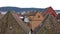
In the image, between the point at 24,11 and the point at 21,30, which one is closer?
the point at 21,30

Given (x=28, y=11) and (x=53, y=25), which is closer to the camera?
(x=53, y=25)

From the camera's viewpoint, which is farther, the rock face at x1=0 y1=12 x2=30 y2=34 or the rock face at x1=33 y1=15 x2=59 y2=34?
the rock face at x1=0 y1=12 x2=30 y2=34

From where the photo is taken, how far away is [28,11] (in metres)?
26.9

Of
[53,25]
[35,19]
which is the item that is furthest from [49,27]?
[35,19]

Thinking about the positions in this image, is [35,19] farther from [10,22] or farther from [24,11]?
[10,22]

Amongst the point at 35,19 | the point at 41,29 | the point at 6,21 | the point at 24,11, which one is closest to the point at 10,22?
the point at 6,21

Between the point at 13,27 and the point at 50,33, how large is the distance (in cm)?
204

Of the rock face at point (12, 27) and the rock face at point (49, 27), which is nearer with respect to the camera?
the rock face at point (49, 27)

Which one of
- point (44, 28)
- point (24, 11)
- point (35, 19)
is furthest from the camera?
point (24, 11)

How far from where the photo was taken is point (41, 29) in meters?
12.1

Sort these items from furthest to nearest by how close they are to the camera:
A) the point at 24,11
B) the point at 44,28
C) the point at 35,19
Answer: the point at 24,11 < the point at 35,19 < the point at 44,28

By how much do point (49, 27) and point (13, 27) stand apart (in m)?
1.97

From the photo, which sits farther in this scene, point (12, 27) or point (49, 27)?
point (12, 27)

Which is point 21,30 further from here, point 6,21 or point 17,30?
point 6,21
